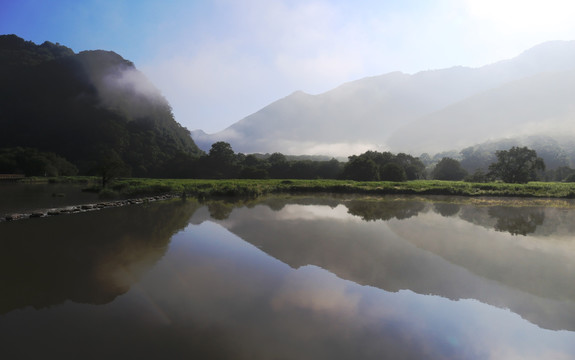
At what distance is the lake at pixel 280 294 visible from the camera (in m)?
3.84

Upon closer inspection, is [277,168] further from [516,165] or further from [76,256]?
[76,256]

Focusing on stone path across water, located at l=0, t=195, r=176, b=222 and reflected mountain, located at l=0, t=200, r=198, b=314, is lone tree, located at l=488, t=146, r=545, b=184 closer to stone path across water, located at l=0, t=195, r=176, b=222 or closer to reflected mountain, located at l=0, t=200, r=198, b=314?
reflected mountain, located at l=0, t=200, r=198, b=314

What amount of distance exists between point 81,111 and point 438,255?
98.9m

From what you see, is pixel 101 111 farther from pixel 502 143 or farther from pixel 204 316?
pixel 502 143

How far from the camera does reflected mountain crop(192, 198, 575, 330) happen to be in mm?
5754

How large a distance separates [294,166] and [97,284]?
2021 inches

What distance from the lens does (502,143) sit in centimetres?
15325

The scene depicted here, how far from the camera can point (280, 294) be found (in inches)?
213

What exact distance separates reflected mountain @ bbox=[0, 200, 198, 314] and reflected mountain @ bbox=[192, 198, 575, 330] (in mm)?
3014

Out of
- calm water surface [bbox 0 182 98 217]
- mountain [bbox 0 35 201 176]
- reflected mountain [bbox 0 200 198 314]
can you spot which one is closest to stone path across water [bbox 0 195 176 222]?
reflected mountain [bbox 0 200 198 314]

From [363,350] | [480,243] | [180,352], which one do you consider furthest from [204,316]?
[480,243]

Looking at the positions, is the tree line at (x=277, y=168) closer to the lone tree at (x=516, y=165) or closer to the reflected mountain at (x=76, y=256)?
the lone tree at (x=516, y=165)

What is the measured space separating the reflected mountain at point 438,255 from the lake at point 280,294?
45 mm

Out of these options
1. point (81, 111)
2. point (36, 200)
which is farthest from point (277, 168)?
point (81, 111)
